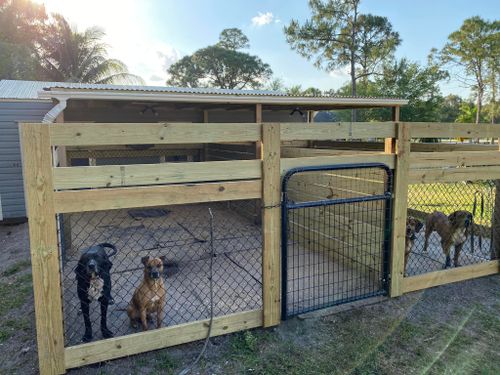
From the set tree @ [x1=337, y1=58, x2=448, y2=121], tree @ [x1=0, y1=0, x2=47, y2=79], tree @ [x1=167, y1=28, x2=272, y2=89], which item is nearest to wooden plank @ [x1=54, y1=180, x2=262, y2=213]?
tree @ [x1=337, y1=58, x2=448, y2=121]

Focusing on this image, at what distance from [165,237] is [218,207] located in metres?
2.73

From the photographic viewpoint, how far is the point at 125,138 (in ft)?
8.36

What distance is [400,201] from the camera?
3.54 m

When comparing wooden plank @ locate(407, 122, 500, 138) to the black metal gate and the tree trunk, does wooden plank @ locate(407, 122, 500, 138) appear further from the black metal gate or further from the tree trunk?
the tree trunk

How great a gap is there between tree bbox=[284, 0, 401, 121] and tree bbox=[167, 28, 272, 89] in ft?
35.6

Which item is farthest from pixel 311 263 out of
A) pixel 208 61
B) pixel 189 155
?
pixel 208 61

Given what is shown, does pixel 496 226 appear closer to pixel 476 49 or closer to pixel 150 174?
pixel 150 174

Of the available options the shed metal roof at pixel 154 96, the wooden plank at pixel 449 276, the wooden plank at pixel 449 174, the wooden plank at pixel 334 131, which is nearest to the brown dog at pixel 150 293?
the wooden plank at pixel 334 131

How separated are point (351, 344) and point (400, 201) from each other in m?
1.40

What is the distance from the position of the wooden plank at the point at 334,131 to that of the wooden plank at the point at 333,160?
169mm

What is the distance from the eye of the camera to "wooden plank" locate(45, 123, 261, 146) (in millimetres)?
2406

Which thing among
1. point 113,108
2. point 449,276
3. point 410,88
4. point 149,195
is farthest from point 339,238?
point 410,88

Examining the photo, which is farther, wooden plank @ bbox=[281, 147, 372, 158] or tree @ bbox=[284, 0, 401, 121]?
tree @ bbox=[284, 0, 401, 121]

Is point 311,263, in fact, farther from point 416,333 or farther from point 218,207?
point 218,207
